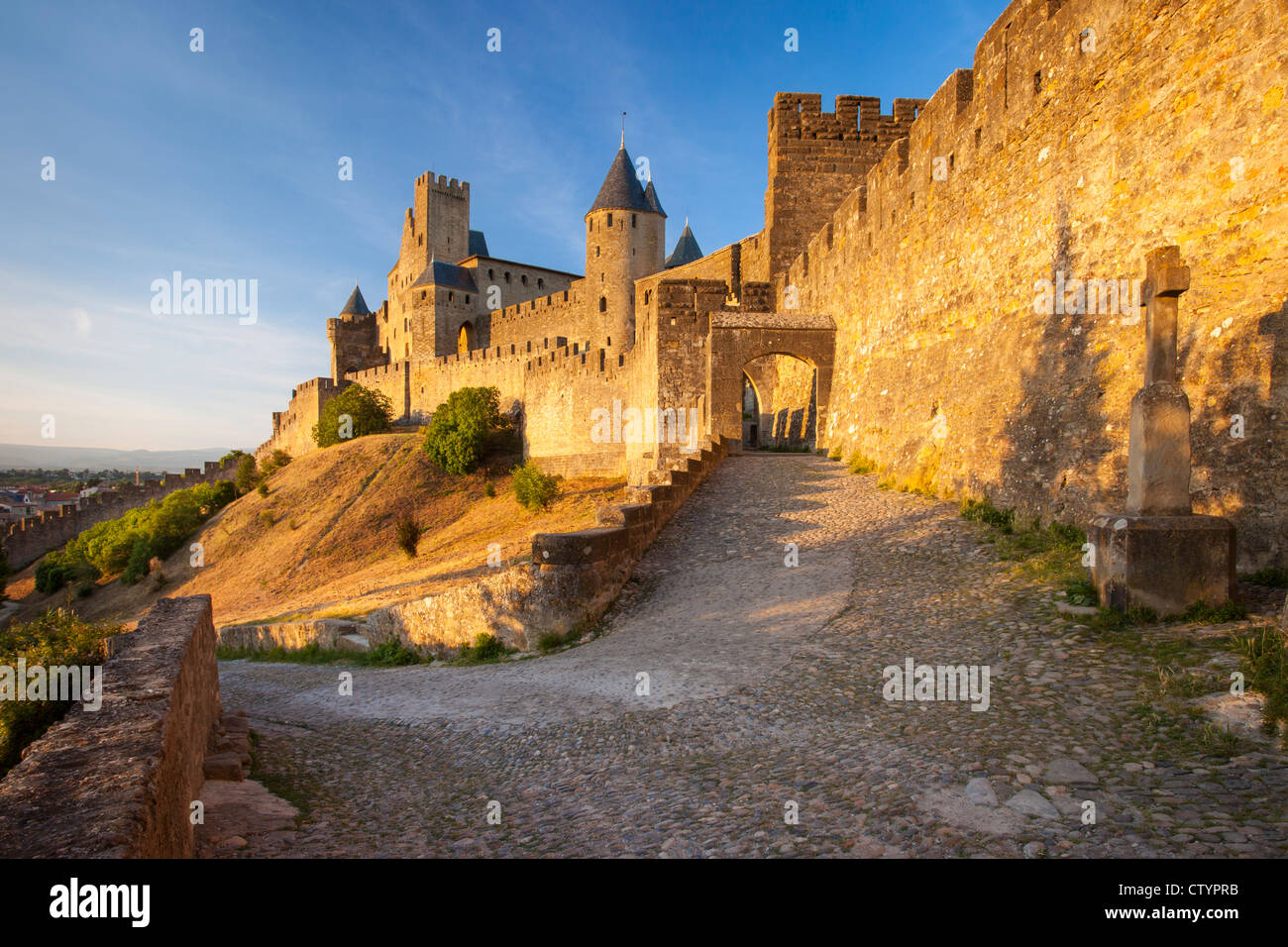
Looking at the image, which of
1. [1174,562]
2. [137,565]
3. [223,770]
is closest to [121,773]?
[223,770]

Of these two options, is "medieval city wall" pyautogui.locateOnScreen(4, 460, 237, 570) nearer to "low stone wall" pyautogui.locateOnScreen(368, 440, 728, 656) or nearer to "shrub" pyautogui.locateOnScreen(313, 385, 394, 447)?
"shrub" pyautogui.locateOnScreen(313, 385, 394, 447)

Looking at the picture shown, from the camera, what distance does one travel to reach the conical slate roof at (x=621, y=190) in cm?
4656

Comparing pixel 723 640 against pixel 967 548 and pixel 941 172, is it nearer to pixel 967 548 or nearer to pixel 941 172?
pixel 967 548

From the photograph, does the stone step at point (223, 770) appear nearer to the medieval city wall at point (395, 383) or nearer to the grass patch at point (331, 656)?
the grass patch at point (331, 656)

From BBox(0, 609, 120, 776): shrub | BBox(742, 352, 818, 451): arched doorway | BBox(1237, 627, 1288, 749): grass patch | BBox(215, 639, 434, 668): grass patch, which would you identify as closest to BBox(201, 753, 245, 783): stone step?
BBox(0, 609, 120, 776): shrub

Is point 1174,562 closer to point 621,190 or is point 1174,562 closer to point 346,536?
point 346,536

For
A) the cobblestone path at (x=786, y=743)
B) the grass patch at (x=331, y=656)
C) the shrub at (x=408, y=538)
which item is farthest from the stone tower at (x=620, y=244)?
the cobblestone path at (x=786, y=743)

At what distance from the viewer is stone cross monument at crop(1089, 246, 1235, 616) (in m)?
5.04

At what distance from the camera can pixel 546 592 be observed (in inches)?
317

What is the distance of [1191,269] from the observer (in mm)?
6129

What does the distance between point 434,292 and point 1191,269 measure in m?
49.7

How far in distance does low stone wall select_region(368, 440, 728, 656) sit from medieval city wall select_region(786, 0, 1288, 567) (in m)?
4.39

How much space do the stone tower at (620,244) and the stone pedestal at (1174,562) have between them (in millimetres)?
39995
